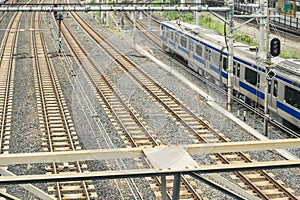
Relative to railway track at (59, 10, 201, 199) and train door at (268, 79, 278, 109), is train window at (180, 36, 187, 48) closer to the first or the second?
railway track at (59, 10, 201, 199)

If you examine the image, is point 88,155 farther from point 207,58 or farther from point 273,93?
point 207,58

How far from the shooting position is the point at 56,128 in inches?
634

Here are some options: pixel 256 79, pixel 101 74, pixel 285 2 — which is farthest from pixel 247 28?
pixel 256 79

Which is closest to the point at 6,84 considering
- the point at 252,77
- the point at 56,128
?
the point at 56,128

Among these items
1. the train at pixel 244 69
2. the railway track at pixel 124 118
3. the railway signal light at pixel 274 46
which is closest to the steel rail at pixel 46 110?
the railway track at pixel 124 118

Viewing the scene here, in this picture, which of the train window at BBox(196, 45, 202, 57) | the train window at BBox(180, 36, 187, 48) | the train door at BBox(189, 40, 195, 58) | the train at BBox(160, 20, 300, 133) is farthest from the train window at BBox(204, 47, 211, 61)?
the train window at BBox(180, 36, 187, 48)

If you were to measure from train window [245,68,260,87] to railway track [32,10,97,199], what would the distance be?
5.27 meters

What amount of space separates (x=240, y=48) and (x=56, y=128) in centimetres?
709

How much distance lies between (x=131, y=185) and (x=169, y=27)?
18.5 meters

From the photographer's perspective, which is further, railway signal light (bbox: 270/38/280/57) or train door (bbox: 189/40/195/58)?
train door (bbox: 189/40/195/58)

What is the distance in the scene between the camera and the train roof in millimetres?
16050

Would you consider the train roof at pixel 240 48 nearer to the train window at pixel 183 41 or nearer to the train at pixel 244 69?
the train at pixel 244 69

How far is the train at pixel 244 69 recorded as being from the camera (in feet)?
51.4

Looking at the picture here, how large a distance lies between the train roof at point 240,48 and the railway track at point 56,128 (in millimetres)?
5502
